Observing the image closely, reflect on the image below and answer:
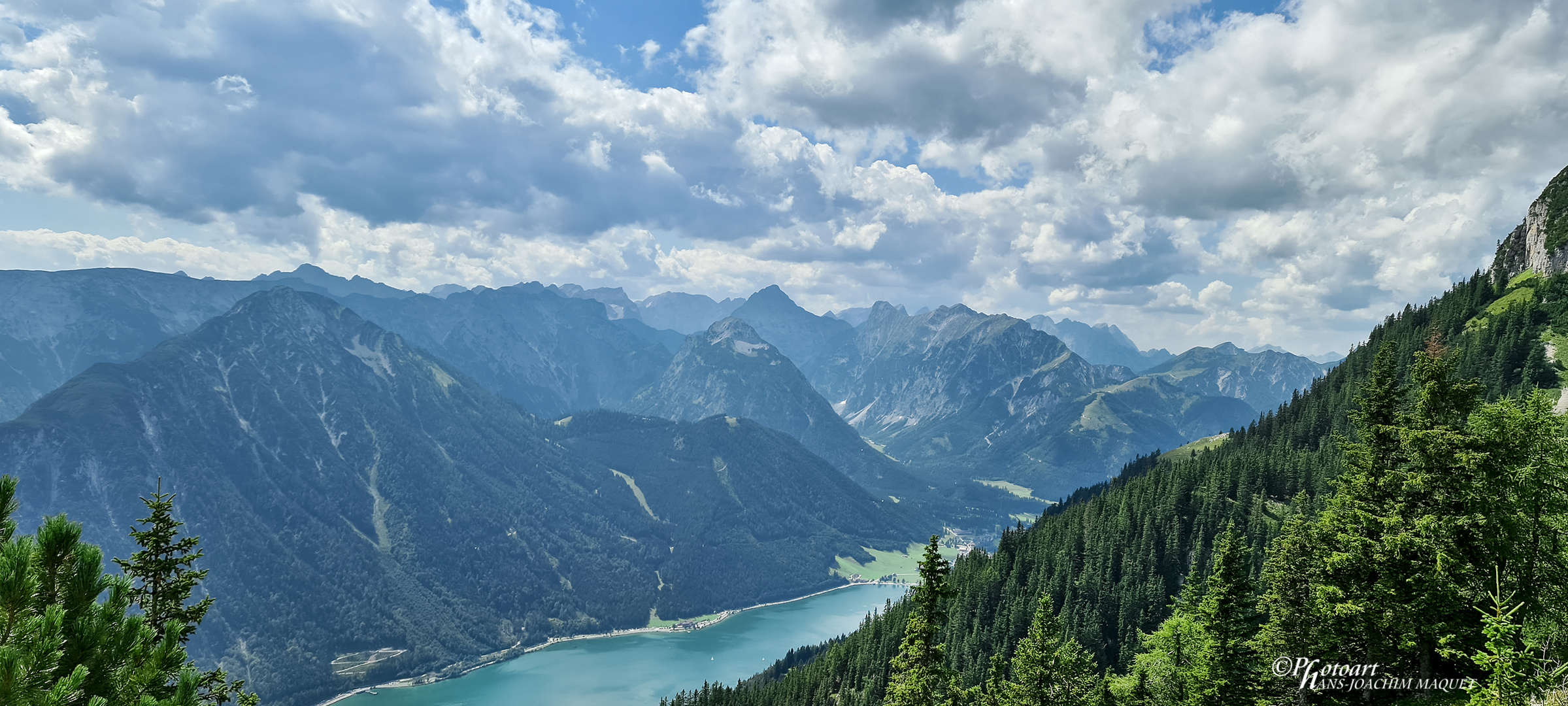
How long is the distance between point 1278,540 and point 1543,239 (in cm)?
19991

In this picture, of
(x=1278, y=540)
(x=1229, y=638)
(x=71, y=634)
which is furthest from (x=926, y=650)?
(x=71, y=634)

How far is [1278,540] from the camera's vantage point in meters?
41.6

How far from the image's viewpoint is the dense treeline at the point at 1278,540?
3030 centimetres

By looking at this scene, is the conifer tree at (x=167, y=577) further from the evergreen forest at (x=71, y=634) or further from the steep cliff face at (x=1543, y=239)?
the steep cliff face at (x=1543, y=239)

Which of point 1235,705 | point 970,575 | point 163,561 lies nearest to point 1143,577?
point 970,575

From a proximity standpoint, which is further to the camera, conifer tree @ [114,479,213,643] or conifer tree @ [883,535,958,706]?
conifer tree @ [883,535,958,706]

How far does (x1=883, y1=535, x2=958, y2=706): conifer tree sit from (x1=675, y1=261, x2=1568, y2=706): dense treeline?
6.84 feet

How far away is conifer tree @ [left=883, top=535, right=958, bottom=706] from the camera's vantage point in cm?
3600

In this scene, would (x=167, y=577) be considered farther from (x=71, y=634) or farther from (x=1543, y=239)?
(x=1543, y=239)

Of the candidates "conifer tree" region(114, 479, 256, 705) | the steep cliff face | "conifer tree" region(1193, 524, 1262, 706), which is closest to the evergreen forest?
"conifer tree" region(114, 479, 256, 705)

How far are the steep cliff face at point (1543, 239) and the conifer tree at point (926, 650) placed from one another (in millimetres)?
193934

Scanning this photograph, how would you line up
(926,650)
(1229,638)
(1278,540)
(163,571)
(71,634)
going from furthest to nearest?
(1278,540)
(1229,638)
(926,650)
(163,571)
(71,634)

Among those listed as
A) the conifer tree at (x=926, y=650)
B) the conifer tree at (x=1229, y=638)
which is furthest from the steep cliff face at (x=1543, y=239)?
the conifer tree at (x=926, y=650)

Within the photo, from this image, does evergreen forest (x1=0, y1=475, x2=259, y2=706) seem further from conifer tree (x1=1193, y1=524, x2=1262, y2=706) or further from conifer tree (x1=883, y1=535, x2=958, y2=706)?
conifer tree (x1=1193, y1=524, x2=1262, y2=706)
